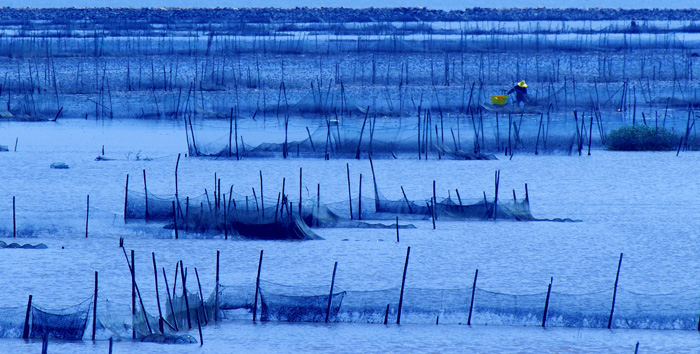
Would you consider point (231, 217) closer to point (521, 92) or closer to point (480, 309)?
point (480, 309)

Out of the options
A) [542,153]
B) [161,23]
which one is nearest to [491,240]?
[542,153]

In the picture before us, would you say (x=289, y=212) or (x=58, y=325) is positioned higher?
(x=289, y=212)

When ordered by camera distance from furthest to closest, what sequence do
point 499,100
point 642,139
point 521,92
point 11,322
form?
1. point 499,100
2. point 521,92
3. point 642,139
4. point 11,322

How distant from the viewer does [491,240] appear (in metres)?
8.29

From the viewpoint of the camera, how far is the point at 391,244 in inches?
322

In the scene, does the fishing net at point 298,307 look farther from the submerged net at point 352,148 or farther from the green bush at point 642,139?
the green bush at point 642,139

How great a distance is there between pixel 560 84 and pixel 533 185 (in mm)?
8737

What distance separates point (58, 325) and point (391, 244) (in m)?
3.10

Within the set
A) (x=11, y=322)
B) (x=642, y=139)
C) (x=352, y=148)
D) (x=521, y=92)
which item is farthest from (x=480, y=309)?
(x=521, y=92)

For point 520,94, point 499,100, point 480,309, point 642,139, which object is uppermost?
point 520,94

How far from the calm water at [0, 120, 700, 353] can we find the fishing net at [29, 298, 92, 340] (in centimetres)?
10

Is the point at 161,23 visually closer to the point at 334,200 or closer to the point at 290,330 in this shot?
the point at 334,200

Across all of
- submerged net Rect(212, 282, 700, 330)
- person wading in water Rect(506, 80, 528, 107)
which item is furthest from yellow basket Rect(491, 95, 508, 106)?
submerged net Rect(212, 282, 700, 330)

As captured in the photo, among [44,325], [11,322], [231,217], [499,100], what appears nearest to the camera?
[44,325]
